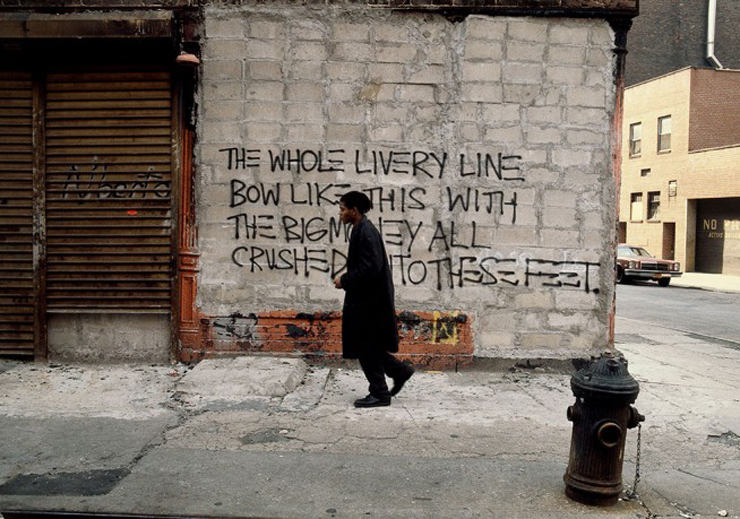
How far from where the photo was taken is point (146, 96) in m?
7.67

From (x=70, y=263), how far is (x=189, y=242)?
1.36 meters

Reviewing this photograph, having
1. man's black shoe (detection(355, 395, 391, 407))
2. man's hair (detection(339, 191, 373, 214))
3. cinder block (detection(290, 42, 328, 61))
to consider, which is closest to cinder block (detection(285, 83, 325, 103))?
cinder block (detection(290, 42, 328, 61))

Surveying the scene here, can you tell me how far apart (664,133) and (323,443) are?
32622 mm

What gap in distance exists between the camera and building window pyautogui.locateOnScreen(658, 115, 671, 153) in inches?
1302

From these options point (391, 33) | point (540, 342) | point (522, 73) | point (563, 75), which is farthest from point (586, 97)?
point (540, 342)

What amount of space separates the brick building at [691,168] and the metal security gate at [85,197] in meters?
27.3

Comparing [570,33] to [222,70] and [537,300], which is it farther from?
[222,70]

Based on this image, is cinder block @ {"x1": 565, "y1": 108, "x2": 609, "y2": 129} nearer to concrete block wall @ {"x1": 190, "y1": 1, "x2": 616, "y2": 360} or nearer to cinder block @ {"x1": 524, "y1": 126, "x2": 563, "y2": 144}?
concrete block wall @ {"x1": 190, "y1": 1, "x2": 616, "y2": 360}

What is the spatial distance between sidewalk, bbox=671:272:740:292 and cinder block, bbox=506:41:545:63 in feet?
62.9

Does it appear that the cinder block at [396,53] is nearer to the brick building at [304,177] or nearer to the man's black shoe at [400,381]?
the brick building at [304,177]

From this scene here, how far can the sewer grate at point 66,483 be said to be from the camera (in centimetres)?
425

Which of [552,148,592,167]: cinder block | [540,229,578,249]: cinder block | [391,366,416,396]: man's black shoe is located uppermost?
[552,148,592,167]: cinder block

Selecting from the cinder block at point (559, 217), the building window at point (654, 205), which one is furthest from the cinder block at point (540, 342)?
the building window at point (654, 205)

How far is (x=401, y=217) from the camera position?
773cm
